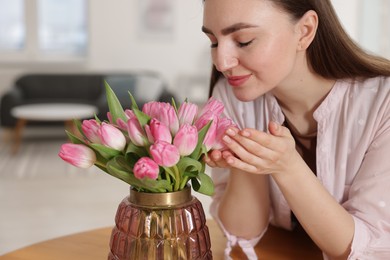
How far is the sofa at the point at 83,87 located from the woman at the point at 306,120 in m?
4.87

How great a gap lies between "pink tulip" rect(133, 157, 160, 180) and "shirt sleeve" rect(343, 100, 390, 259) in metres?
0.55

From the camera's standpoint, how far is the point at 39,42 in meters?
7.18

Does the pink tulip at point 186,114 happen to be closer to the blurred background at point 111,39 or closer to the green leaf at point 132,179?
the green leaf at point 132,179

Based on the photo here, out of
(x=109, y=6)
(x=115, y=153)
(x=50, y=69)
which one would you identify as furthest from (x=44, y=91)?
(x=115, y=153)

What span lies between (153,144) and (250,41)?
40 centimetres

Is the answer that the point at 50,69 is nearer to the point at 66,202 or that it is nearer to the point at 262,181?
the point at 66,202

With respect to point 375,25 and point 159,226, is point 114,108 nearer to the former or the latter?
point 159,226

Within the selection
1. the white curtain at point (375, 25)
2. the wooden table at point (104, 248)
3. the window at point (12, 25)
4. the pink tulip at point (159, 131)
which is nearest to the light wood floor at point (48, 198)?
the window at point (12, 25)

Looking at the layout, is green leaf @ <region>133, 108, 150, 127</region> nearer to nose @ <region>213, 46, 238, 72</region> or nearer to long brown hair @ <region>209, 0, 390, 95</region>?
nose @ <region>213, 46, 238, 72</region>

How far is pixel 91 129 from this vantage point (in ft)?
2.95

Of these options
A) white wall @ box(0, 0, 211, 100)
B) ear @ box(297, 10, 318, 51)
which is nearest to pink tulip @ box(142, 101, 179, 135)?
ear @ box(297, 10, 318, 51)

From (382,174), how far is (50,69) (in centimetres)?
643

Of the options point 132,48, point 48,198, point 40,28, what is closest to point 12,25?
point 40,28

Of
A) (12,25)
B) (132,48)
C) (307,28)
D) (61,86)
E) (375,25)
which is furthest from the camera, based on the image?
(132,48)
